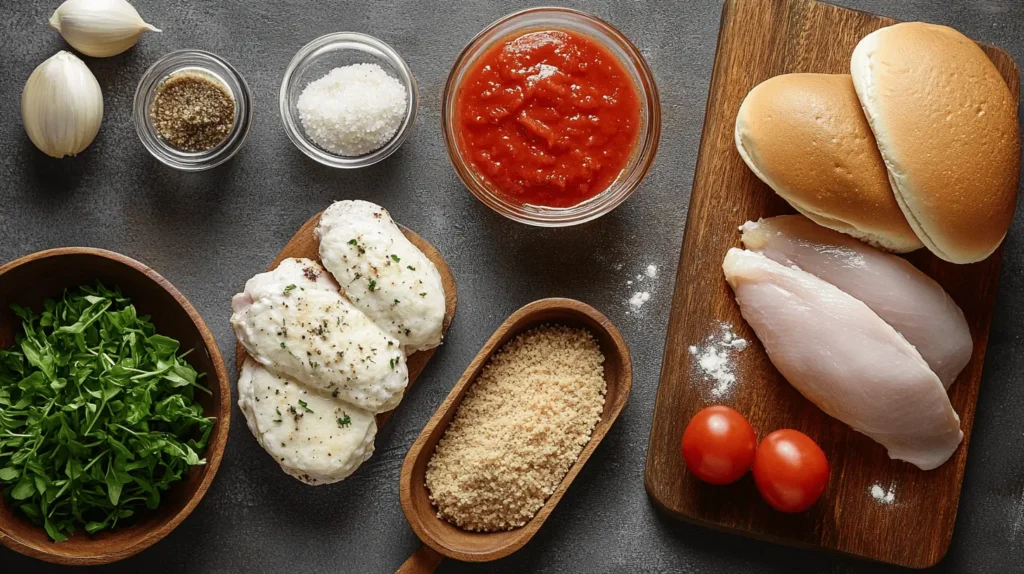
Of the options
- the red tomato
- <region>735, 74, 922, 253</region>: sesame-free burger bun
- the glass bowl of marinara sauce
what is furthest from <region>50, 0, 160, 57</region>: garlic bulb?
the red tomato

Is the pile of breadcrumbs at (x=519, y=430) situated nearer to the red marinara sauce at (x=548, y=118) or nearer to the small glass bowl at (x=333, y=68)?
the red marinara sauce at (x=548, y=118)

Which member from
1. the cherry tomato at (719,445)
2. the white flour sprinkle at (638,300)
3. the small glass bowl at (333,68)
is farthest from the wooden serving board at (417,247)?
the cherry tomato at (719,445)

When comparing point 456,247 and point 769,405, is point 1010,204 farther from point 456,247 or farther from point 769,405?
point 456,247

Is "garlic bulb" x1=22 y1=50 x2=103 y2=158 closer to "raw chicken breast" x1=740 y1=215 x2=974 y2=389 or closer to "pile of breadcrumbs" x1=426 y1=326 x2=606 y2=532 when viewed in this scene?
"pile of breadcrumbs" x1=426 y1=326 x2=606 y2=532

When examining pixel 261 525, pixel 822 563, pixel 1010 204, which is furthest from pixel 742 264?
pixel 261 525

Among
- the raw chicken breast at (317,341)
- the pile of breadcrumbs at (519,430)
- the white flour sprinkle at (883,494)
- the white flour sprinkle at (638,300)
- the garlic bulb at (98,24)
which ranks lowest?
the white flour sprinkle at (883,494)

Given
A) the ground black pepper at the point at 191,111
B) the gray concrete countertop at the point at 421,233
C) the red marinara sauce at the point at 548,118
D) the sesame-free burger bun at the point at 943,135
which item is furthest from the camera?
the gray concrete countertop at the point at 421,233
